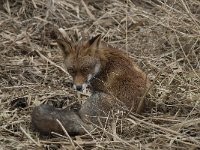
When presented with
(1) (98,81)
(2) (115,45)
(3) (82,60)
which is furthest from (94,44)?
(2) (115,45)

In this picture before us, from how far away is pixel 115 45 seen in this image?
845 centimetres

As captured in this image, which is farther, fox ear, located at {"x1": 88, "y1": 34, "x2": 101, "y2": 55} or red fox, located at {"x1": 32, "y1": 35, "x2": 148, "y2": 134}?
fox ear, located at {"x1": 88, "y1": 34, "x2": 101, "y2": 55}

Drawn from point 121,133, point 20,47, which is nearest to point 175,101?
point 121,133

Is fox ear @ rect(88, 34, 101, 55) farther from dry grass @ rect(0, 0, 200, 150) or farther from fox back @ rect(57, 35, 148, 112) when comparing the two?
dry grass @ rect(0, 0, 200, 150)

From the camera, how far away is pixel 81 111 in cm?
597

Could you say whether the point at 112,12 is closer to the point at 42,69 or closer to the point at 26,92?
the point at 42,69

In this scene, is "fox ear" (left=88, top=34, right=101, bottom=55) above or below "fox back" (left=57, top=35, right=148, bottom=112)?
above

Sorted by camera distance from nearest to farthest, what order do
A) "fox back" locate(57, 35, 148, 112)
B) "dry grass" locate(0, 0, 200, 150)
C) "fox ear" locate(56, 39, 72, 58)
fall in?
1. "dry grass" locate(0, 0, 200, 150)
2. "fox back" locate(57, 35, 148, 112)
3. "fox ear" locate(56, 39, 72, 58)

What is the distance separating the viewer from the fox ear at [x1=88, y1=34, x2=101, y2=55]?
6.08 metres

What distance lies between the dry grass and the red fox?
7.5 inches

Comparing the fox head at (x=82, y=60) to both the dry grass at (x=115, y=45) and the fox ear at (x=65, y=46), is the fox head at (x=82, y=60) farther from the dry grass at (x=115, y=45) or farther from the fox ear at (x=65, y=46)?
the dry grass at (x=115, y=45)

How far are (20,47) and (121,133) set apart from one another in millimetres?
3082

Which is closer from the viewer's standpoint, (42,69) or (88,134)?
(88,134)

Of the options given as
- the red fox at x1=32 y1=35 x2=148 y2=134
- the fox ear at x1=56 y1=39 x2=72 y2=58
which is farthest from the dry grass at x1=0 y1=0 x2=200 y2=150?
the fox ear at x1=56 y1=39 x2=72 y2=58
